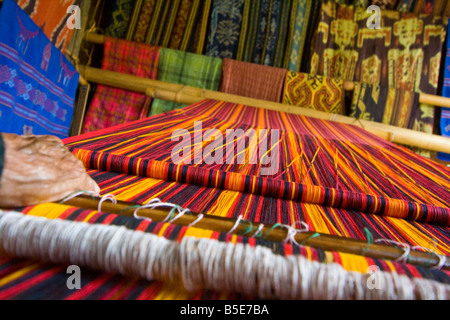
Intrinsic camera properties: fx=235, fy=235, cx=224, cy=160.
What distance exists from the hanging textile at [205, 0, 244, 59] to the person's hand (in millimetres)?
2163

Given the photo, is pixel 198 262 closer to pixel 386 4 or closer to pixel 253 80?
pixel 253 80

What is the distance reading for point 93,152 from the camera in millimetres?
649

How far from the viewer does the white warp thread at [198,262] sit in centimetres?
30

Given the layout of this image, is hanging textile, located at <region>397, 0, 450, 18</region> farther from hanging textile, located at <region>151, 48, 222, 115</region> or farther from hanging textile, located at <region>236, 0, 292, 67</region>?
hanging textile, located at <region>151, 48, 222, 115</region>

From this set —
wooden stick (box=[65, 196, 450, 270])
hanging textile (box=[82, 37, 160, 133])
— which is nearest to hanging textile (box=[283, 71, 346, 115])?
hanging textile (box=[82, 37, 160, 133])

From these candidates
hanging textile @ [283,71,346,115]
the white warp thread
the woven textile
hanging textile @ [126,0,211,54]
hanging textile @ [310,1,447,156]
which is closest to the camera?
the white warp thread

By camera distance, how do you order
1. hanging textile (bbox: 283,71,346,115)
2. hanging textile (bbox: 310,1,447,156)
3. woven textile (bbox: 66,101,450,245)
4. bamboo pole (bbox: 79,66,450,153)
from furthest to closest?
1. hanging textile (bbox: 310,1,447,156)
2. hanging textile (bbox: 283,71,346,115)
3. bamboo pole (bbox: 79,66,450,153)
4. woven textile (bbox: 66,101,450,245)

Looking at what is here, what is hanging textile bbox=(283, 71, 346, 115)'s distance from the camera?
6.88 ft

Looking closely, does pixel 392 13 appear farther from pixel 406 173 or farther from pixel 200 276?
pixel 200 276

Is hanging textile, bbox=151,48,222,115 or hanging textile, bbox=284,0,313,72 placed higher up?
hanging textile, bbox=284,0,313,72

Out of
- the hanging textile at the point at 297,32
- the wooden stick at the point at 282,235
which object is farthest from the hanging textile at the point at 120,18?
the wooden stick at the point at 282,235

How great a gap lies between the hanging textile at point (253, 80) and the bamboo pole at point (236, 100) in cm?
13
